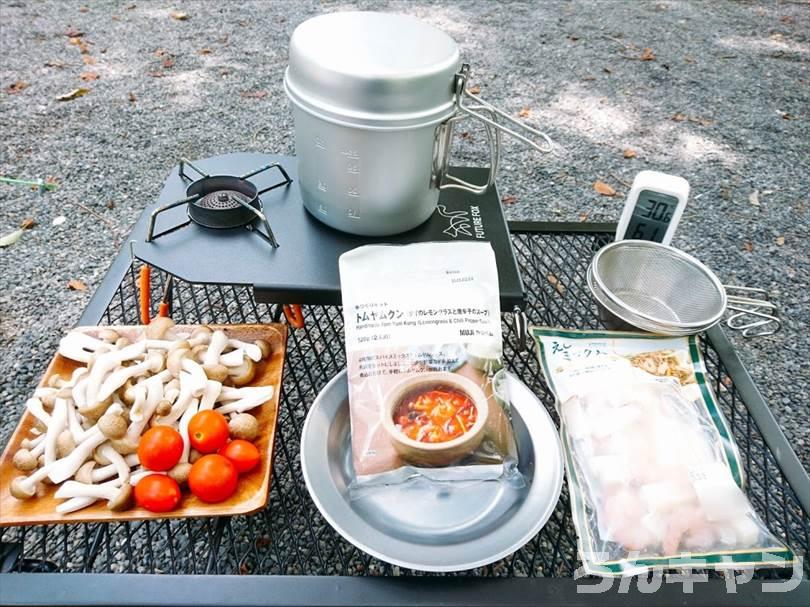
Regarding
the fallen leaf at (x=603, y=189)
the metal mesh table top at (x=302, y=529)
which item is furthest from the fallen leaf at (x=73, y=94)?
the fallen leaf at (x=603, y=189)

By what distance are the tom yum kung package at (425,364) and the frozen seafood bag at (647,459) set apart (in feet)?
0.37

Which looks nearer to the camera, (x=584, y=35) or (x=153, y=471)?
(x=153, y=471)

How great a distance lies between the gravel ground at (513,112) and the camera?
167cm

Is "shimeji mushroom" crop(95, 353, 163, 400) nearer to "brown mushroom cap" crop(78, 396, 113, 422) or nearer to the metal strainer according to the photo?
"brown mushroom cap" crop(78, 396, 113, 422)

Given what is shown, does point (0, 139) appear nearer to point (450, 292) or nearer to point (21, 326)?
point (21, 326)

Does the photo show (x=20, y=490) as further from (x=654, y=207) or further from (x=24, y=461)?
(x=654, y=207)

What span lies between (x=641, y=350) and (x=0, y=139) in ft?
8.03

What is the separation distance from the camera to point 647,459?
71cm

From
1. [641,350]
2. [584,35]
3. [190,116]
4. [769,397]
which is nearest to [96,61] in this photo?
[190,116]

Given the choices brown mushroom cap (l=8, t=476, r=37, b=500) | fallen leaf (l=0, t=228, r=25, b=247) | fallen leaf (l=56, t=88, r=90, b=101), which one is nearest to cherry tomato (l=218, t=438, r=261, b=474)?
brown mushroom cap (l=8, t=476, r=37, b=500)

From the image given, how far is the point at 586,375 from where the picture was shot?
32.3 inches

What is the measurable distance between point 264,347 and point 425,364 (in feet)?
0.89

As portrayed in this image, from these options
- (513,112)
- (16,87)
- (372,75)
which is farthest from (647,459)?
(16,87)

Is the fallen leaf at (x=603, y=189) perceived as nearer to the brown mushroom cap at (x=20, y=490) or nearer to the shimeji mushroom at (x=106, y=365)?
the shimeji mushroom at (x=106, y=365)
